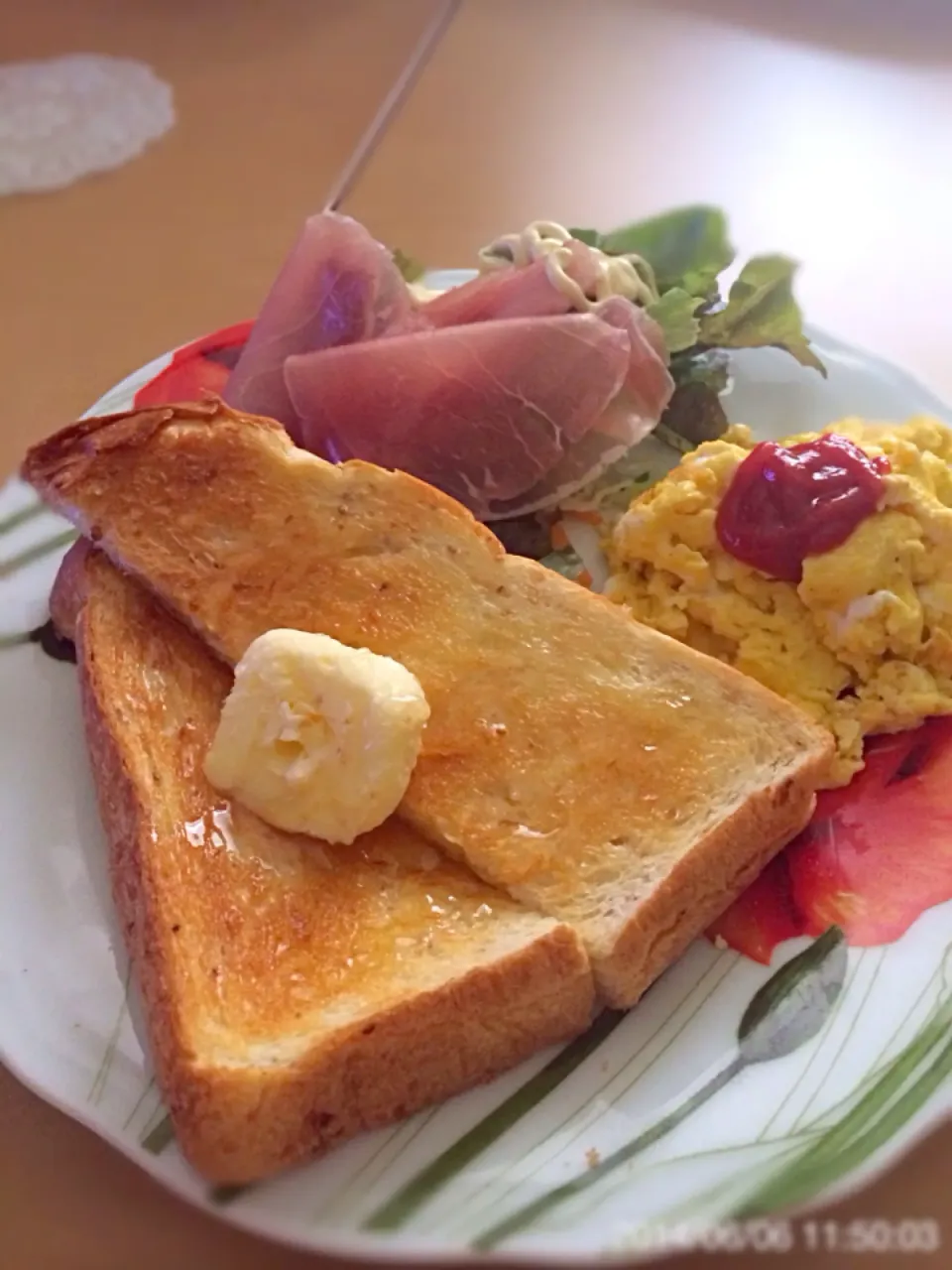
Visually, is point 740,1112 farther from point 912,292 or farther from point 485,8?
point 485,8

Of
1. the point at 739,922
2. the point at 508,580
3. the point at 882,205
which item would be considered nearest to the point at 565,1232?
the point at 739,922

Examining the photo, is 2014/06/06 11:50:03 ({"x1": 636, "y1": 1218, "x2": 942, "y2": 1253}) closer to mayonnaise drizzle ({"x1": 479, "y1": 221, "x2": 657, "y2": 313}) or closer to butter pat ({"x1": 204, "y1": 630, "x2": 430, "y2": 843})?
butter pat ({"x1": 204, "y1": 630, "x2": 430, "y2": 843})

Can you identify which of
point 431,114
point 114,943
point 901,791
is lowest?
point 114,943

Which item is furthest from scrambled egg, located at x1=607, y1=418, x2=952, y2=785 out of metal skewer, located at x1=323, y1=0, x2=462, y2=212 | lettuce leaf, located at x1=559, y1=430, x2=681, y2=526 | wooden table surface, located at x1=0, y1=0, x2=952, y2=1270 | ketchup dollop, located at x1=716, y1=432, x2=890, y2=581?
metal skewer, located at x1=323, y1=0, x2=462, y2=212

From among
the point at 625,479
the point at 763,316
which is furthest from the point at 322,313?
the point at 763,316

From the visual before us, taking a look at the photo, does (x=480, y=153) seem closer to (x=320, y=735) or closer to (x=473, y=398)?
(x=473, y=398)

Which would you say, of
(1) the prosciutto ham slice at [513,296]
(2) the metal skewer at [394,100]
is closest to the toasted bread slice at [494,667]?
(1) the prosciutto ham slice at [513,296]
